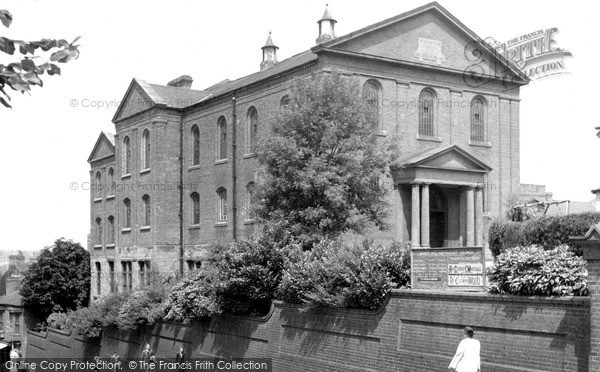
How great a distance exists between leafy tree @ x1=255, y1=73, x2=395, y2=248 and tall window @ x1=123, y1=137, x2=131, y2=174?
26.0m

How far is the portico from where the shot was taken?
37469 millimetres

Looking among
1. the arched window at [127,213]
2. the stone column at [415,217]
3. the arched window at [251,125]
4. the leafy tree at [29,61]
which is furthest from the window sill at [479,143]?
the leafy tree at [29,61]

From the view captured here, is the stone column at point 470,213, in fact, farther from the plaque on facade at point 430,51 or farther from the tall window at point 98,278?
the tall window at point 98,278

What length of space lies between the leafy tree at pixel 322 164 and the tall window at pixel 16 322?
39.2 meters

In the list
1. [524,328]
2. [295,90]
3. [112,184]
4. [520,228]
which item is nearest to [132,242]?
[112,184]

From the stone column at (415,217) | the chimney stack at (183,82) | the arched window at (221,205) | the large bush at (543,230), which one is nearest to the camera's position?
the large bush at (543,230)

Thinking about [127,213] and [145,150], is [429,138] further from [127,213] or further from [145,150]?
[127,213]

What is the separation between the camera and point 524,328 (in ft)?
54.2

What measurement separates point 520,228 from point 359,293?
8032 millimetres

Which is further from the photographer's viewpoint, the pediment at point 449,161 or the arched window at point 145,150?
the arched window at point 145,150

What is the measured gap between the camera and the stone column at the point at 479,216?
39.3 meters

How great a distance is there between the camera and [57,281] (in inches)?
2394

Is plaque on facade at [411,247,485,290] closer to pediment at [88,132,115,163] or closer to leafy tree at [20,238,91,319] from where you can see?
pediment at [88,132,115,163]

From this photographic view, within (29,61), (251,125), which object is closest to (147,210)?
(251,125)
